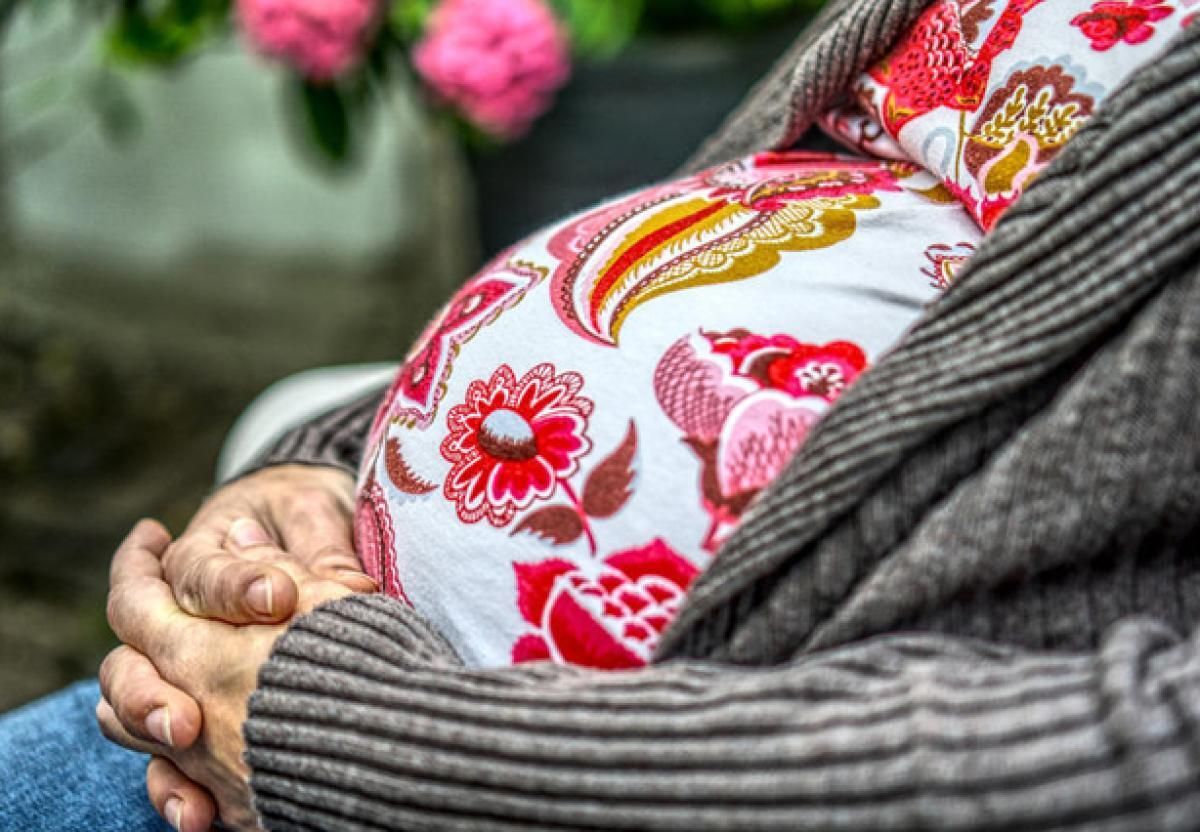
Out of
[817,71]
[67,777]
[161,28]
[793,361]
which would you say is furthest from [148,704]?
[161,28]

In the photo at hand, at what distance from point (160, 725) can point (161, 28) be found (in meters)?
1.35

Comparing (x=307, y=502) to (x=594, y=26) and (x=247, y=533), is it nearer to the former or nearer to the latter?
(x=247, y=533)

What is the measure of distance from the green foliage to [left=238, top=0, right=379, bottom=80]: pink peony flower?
0.08 m

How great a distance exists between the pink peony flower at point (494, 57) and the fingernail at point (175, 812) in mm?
1218

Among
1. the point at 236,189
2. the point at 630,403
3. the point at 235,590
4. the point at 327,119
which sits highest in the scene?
the point at 630,403

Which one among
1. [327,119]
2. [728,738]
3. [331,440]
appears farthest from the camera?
[327,119]

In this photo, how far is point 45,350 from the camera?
2.07 m

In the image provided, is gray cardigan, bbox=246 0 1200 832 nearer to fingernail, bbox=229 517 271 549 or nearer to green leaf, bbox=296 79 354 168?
fingernail, bbox=229 517 271 549

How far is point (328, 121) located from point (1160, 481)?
1467 millimetres

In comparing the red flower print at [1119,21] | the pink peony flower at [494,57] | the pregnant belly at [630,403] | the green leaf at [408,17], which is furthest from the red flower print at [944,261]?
the green leaf at [408,17]

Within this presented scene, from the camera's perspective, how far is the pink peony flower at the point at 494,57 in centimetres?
156

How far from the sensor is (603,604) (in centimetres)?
48

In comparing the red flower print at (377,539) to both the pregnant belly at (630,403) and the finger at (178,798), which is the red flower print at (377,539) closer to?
the pregnant belly at (630,403)

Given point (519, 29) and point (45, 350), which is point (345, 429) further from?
point (45, 350)
